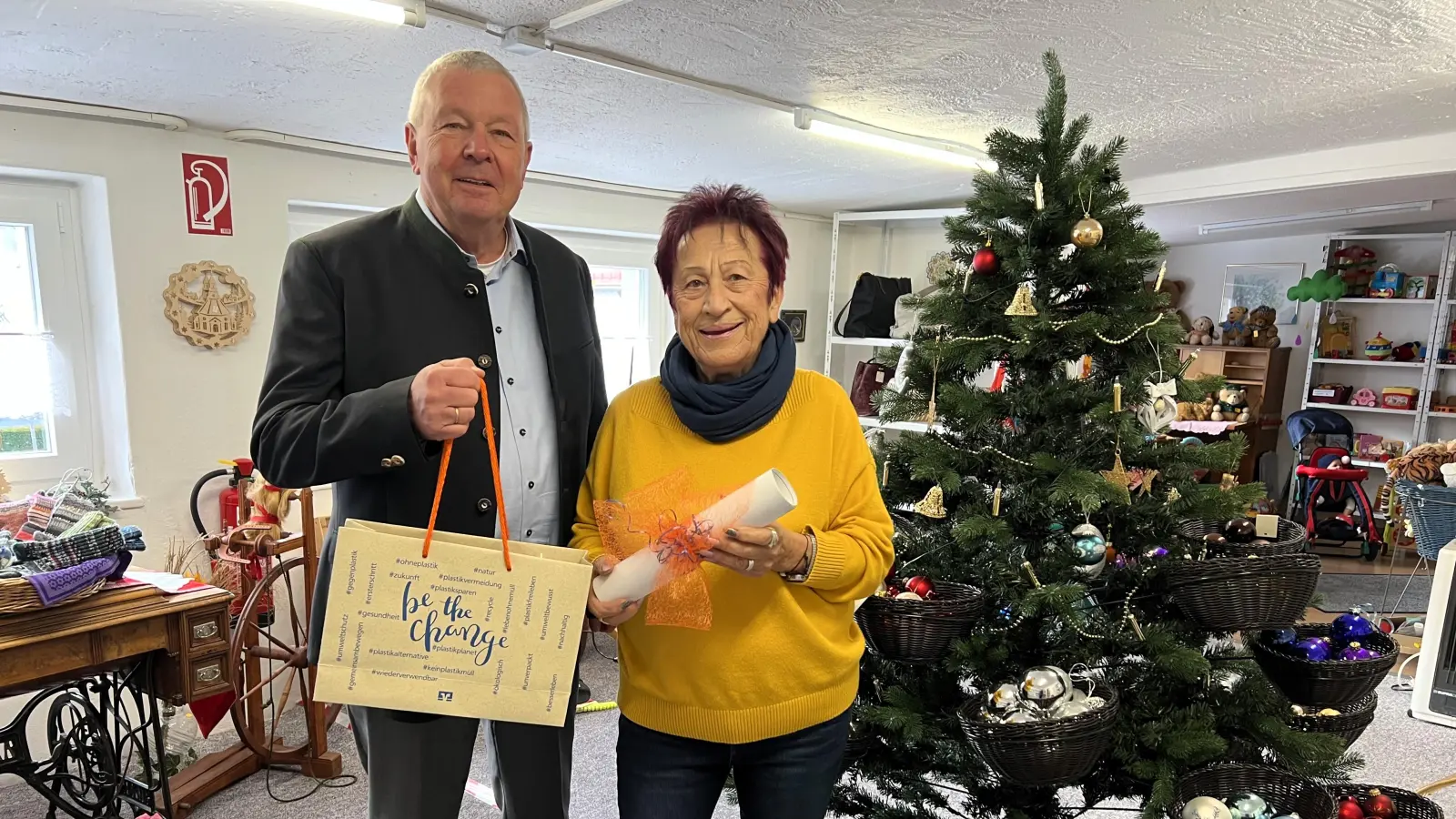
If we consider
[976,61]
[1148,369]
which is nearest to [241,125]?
[976,61]

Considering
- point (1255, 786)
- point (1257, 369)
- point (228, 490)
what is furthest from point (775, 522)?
point (1257, 369)

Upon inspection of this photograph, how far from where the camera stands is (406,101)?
249cm

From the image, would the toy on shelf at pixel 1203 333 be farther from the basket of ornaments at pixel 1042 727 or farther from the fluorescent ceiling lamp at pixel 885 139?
the basket of ornaments at pixel 1042 727

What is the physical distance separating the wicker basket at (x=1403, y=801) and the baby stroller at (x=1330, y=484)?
429 centimetres

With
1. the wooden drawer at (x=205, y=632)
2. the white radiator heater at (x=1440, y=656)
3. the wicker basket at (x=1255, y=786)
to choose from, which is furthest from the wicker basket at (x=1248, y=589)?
the wooden drawer at (x=205, y=632)

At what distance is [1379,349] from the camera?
5547mm

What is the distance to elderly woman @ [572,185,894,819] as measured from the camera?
1146 mm

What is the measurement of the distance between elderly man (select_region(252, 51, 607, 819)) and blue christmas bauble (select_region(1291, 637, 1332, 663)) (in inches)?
56.8

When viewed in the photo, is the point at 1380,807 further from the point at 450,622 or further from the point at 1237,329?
the point at 1237,329

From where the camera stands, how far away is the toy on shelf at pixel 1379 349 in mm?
5523

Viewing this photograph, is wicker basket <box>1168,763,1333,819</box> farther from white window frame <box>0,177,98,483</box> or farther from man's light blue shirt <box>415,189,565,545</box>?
white window frame <box>0,177,98,483</box>

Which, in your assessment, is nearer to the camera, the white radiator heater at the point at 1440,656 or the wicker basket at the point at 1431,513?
the white radiator heater at the point at 1440,656

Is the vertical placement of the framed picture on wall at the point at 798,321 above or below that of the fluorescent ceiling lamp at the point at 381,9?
below

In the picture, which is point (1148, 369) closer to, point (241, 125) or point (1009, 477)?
point (1009, 477)
